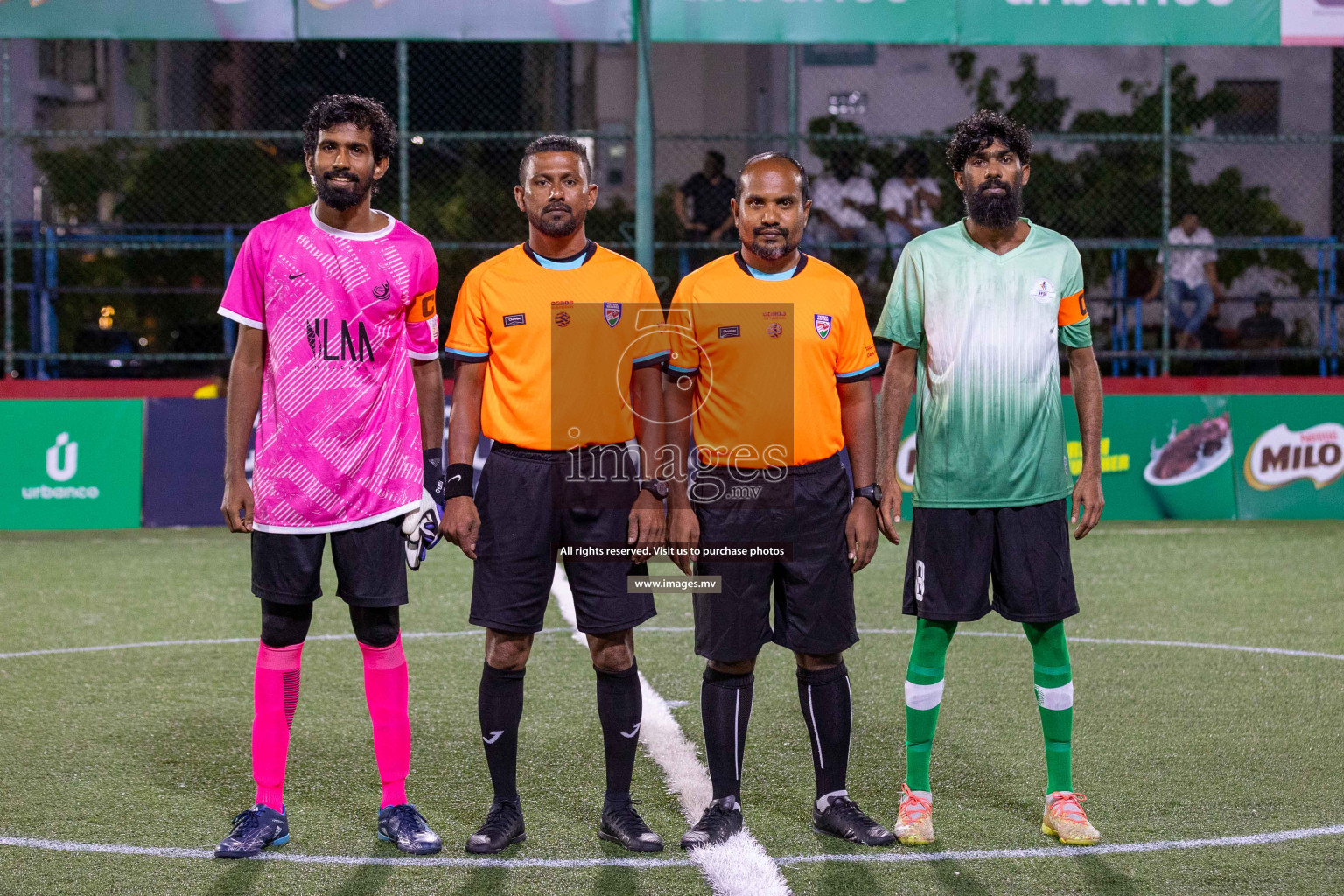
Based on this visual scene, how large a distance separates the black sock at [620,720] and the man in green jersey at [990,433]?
835mm

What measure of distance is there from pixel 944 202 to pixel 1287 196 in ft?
30.9

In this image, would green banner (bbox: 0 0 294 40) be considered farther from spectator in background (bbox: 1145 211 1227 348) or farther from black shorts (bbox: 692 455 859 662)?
black shorts (bbox: 692 455 859 662)

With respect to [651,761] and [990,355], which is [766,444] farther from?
[651,761]

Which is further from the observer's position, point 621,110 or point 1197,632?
point 621,110

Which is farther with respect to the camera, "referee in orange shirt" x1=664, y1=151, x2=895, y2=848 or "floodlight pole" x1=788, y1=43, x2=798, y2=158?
"floodlight pole" x1=788, y1=43, x2=798, y2=158

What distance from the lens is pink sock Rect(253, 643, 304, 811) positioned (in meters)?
4.41

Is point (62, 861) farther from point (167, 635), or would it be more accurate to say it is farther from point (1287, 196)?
point (1287, 196)

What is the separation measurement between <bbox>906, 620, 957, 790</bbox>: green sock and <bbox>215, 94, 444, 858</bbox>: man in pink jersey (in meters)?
1.45

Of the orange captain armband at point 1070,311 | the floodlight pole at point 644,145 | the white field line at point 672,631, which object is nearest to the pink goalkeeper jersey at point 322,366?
the orange captain armband at point 1070,311

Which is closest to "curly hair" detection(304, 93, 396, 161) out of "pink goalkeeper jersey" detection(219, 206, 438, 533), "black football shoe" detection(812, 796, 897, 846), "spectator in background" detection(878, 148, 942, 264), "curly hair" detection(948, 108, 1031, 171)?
"pink goalkeeper jersey" detection(219, 206, 438, 533)

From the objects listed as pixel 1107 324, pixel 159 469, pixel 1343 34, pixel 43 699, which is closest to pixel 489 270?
pixel 43 699

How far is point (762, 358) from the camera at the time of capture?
4359 millimetres

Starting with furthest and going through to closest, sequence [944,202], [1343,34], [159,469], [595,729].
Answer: [944,202] < [1343,34] < [159,469] < [595,729]

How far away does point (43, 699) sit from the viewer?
A: 6.29m
